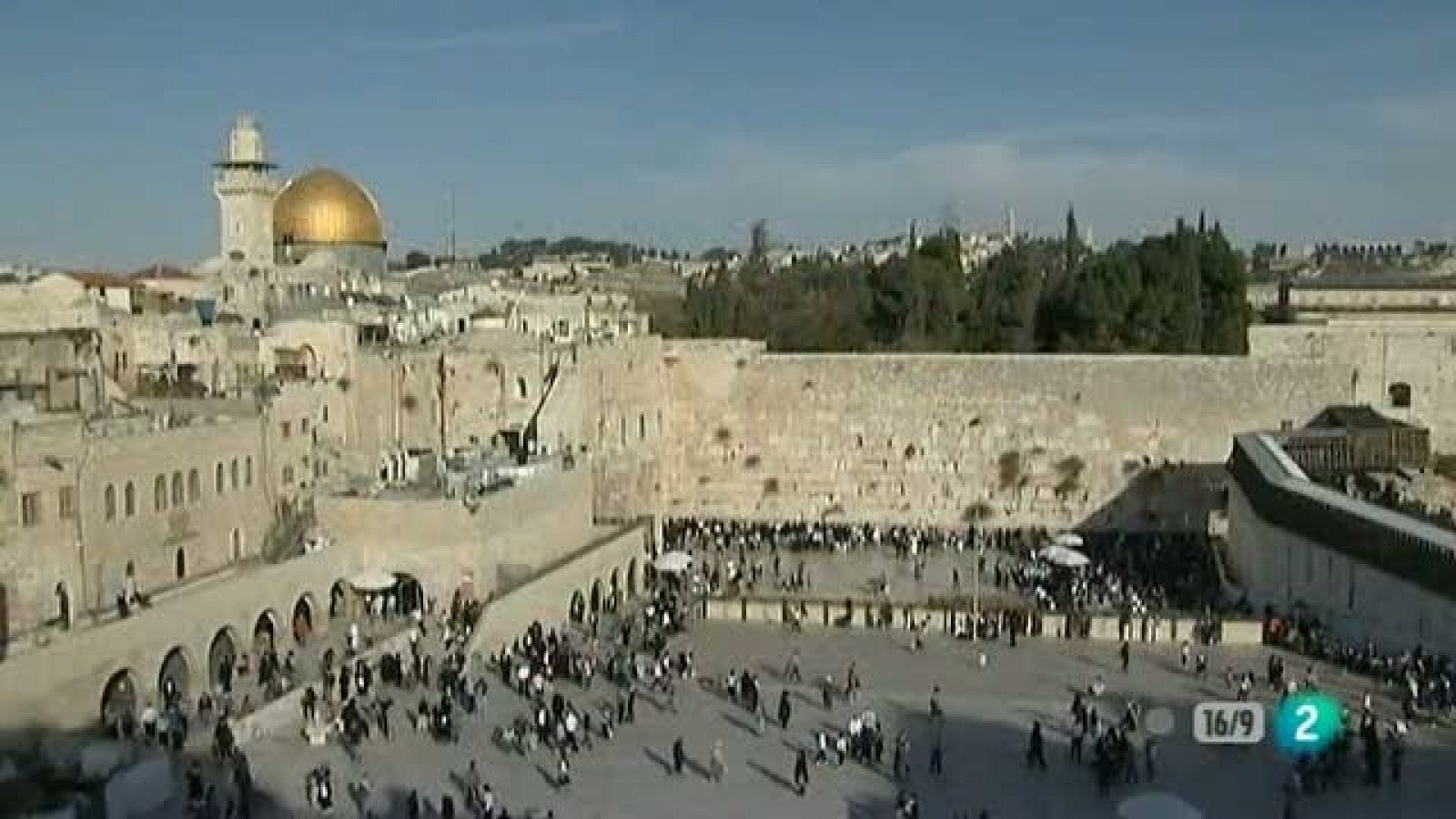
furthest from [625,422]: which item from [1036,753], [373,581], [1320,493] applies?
[1036,753]

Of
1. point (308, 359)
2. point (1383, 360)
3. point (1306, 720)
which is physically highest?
point (308, 359)

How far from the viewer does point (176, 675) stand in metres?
19.4

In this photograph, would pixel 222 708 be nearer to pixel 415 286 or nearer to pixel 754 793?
pixel 754 793

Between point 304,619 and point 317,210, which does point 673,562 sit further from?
point 317,210

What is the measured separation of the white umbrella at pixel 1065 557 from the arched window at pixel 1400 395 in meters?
10.1

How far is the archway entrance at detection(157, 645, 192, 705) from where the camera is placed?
1873 centimetres

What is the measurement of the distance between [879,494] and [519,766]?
18976mm

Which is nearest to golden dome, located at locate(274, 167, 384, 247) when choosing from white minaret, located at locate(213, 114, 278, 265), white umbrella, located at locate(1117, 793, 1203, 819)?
white minaret, located at locate(213, 114, 278, 265)

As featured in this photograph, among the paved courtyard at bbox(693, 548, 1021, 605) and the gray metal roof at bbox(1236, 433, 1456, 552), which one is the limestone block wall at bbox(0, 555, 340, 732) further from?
the gray metal roof at bbox(1236, 433, 1456, 552)

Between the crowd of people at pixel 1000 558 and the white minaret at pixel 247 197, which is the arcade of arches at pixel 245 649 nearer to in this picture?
the crowd of people at pixel 1000 558

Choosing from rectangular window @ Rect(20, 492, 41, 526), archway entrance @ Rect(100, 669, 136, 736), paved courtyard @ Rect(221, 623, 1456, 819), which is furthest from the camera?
rectangular window @ Rect(20, 492, 41, 526)

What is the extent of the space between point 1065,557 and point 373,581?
37.3 feet

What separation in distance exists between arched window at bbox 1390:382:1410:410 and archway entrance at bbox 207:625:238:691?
24298 millimetres

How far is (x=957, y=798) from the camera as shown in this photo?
1661 cm
